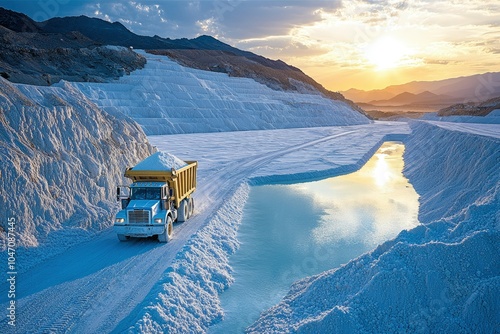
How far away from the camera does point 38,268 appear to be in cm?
934

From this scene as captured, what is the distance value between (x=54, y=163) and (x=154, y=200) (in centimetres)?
391

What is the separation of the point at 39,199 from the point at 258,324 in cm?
771

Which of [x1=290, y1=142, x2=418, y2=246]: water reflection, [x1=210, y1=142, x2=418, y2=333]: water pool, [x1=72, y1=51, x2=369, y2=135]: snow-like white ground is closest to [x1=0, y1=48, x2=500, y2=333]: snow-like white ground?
[x1=210, y1=142, x2=418, y2=333]: water pool

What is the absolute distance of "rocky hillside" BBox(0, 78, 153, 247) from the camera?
408 inches

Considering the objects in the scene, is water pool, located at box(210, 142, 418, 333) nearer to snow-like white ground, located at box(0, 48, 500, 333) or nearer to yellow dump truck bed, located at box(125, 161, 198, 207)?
snow-like white ground, located at box(0, 48, 500, 333)

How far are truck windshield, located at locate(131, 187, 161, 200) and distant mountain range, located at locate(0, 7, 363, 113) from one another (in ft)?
117

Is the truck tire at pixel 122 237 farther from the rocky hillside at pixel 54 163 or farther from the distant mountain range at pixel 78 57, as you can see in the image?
the distant mountain range at pixel 78 57

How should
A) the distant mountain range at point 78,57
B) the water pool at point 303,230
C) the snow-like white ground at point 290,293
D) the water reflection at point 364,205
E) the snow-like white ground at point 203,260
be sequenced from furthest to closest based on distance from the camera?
the distant mountain range at point 78,57, the water reflection at point 364,205, the water pool at point 303,230, the snow-like white ground at point 203,260, the snow-like white ground at point 290,293

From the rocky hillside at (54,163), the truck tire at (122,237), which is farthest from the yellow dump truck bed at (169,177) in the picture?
the rocky hillside at (54,163)

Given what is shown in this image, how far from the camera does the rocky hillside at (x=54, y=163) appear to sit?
1037cm

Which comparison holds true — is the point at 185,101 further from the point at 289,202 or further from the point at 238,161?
the point at 289,202

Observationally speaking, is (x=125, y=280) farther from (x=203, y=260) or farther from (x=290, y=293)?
(x=290, y=293)

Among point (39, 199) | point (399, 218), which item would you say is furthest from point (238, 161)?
point (39, 199)

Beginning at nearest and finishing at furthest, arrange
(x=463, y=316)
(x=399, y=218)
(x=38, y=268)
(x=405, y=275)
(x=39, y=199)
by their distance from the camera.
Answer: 1. (x=463, y=316)
2. (x=405, y=275)
3. (x=38, y=268)
4. (x=39, y=199)
5. (x=399, y=218)
